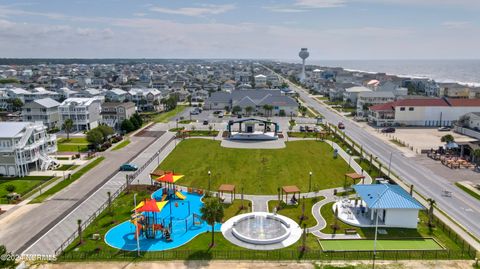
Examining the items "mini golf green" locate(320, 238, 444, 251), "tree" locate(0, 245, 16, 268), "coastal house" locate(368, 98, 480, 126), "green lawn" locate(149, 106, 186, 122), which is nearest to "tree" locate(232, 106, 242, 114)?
"green lawn" locate(149, 106, 186, 122)

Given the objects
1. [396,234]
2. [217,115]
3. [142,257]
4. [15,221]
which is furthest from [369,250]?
[217,115]

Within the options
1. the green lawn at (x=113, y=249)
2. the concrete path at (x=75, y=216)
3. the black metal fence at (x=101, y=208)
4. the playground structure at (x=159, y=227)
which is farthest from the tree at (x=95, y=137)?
the green lawn at (x=113, y=249)

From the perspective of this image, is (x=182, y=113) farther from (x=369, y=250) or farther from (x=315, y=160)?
(x=369, y=250)

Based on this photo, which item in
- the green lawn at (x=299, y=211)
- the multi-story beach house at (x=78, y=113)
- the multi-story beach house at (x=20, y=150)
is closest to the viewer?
the green lawn at (x=299, y=211)

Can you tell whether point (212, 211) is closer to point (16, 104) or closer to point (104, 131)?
point (104, 131)

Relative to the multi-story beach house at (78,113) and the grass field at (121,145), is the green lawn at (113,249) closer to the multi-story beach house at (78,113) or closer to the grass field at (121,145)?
the grass field at (121,145)
